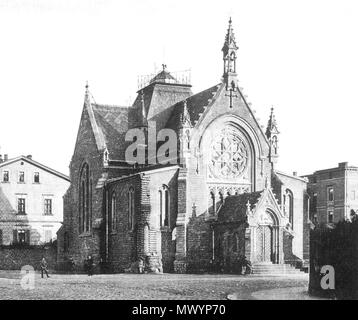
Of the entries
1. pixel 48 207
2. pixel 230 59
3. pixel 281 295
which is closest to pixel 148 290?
pixel 281 295

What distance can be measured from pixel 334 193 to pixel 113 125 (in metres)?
40.1

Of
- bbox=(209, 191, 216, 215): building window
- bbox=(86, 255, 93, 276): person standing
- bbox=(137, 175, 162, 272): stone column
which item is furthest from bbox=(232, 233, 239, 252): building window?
bbox=(86, 255, 93, 276): person standing

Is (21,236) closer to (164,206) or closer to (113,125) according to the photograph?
(113,125)

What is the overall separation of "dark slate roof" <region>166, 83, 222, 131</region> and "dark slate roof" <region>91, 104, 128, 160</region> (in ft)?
13.3

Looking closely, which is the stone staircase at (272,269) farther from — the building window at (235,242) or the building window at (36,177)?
the building window at (36,177)

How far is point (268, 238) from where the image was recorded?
159ft

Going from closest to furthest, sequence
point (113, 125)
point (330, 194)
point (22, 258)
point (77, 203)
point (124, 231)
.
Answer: point (124, 231) → point (113, 125) → point (77, 203) → point (22, 258) → point (330, 194)

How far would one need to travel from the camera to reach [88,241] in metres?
57.3

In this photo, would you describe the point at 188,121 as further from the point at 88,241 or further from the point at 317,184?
the point at 317,184

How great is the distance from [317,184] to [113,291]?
6462 centimetres

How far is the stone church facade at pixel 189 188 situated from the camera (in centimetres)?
4878

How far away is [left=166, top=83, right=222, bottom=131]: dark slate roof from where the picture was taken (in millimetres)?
52516

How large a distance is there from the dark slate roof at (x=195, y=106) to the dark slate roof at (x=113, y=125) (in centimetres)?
404
